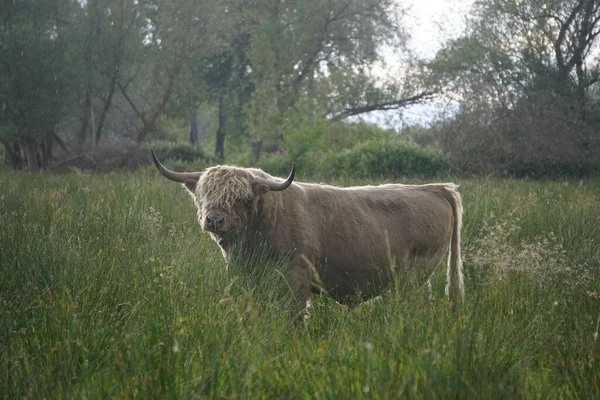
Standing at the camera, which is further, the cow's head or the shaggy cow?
the shaggy cow

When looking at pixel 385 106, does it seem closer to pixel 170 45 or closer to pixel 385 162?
pixel 170 45

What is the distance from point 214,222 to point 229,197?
241 mm

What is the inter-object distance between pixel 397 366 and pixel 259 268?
7.06 feet

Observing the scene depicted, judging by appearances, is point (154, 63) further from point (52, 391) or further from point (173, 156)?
point (52, 391)

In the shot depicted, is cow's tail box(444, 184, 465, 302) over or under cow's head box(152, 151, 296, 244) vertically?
under

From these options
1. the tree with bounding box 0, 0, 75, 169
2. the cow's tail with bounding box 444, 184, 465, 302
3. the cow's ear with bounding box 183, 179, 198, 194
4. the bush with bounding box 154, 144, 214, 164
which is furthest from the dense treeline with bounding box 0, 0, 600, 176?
the cow's ear with bounding box 183, 179, 198, 194

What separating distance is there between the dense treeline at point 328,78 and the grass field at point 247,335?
1438 cm

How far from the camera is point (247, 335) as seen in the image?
3.40 metres

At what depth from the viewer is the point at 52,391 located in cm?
280

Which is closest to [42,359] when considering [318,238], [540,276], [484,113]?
[318,238]

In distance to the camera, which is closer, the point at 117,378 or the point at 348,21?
the point at 117,378

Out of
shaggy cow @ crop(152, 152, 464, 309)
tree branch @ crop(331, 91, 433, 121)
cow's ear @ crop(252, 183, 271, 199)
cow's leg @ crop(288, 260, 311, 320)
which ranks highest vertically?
tree branch @ crop(331, 91, 433, 121)

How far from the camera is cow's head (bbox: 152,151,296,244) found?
474cm

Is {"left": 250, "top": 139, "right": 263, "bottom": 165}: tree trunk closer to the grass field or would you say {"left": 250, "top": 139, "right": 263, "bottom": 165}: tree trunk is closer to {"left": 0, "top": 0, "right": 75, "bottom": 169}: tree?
{"left": 0, "top": 0, "right": 75, "bottom": 169}: tree
